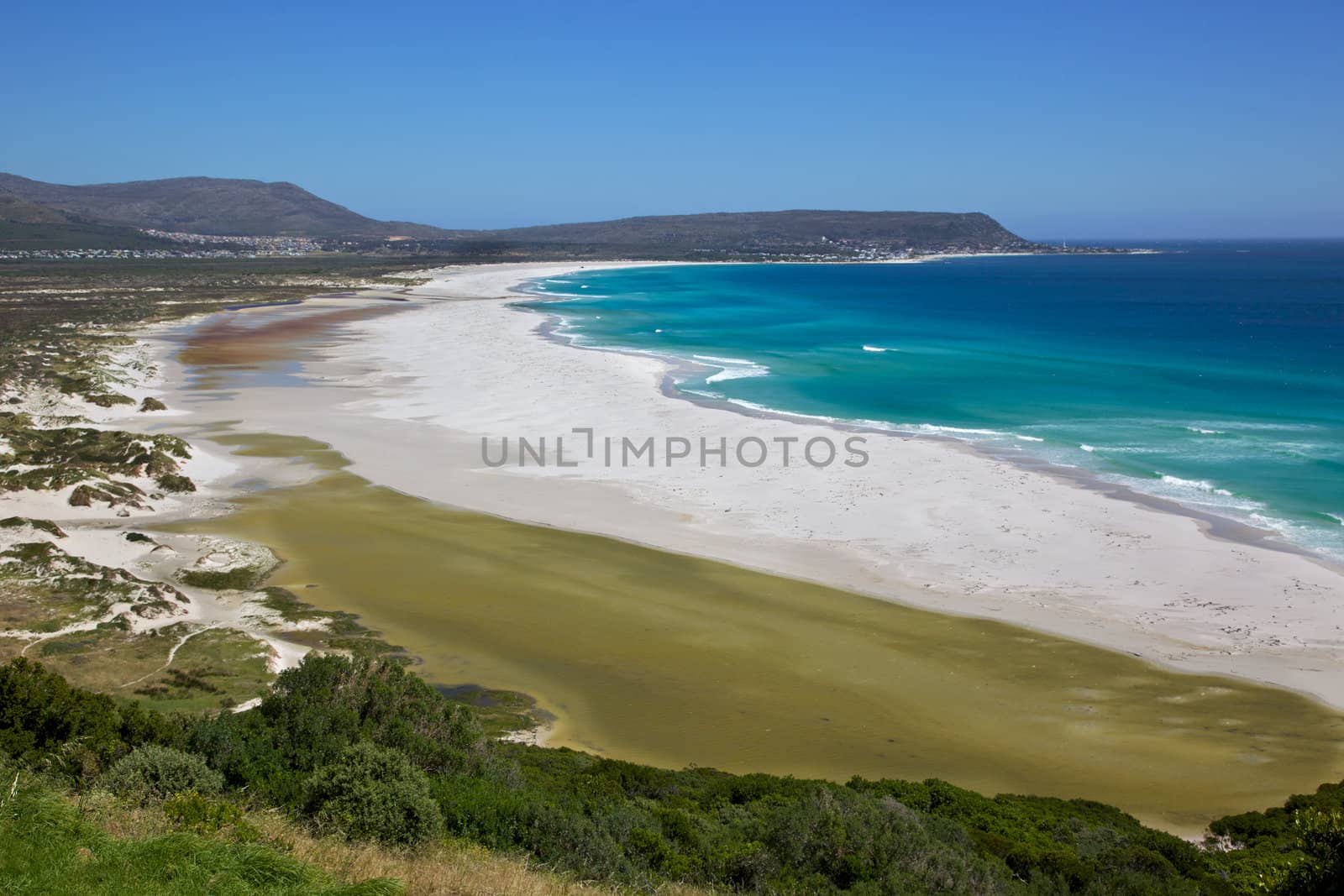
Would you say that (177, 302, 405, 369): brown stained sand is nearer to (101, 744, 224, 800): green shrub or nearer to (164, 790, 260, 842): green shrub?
(101, 744, 224, 800): green shrub

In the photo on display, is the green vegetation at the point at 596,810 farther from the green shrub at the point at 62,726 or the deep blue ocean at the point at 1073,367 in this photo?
the deep blue ocean at the point at 1073,367

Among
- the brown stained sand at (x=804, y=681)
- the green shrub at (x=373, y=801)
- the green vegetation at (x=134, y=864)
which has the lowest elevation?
the brown stained sand at (x=804, y=681)

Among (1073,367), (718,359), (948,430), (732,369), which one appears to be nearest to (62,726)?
(948,430)

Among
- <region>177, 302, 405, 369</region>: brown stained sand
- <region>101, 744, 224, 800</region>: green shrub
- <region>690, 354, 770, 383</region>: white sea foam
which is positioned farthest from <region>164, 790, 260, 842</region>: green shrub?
<region>177, 302, 405, 369</region>: brown stained sand

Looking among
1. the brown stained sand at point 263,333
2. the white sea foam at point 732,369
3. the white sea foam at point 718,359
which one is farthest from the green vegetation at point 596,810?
the brown stained sand at point 263,333

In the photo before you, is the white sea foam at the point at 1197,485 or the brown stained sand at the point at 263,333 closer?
the white sea foam at the point at 1197,485
